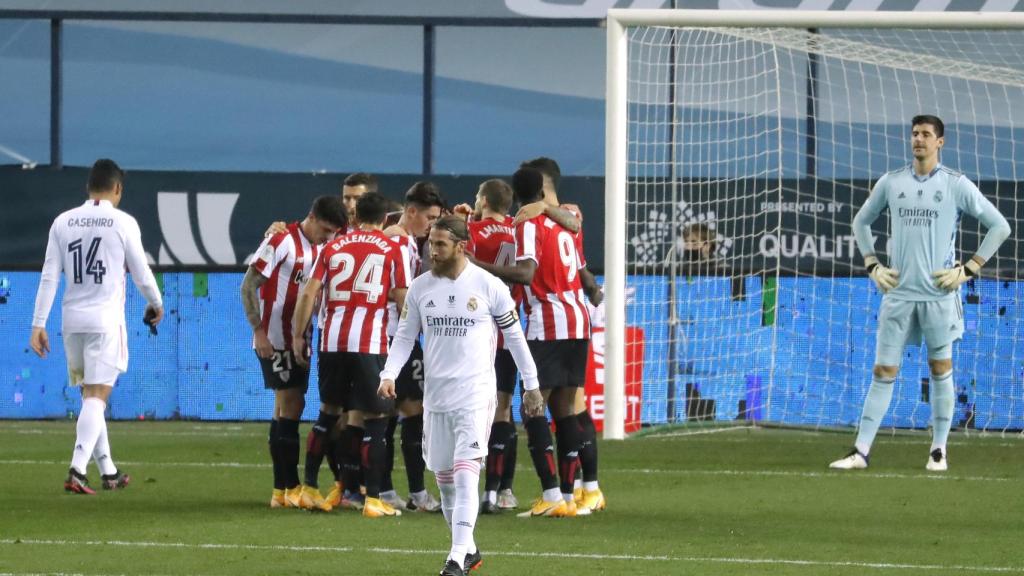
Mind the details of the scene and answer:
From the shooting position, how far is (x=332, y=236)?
979cm

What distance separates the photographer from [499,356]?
373 inches

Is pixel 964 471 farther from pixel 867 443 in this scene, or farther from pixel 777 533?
pixel 777 533

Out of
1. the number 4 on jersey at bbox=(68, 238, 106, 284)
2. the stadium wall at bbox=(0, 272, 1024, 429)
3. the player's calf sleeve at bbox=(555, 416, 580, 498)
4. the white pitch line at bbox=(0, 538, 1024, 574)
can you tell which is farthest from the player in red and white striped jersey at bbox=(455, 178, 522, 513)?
the stadium wall at bbox=(0, 272, 1024, 429)

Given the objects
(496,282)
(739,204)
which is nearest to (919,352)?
(739,204)

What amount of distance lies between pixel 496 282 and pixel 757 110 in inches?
377

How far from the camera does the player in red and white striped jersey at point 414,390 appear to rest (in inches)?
373

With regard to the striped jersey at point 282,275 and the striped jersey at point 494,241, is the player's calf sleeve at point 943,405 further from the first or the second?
the striped jersey at point 282,275

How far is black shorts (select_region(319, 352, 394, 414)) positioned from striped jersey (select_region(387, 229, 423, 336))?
0.87ft

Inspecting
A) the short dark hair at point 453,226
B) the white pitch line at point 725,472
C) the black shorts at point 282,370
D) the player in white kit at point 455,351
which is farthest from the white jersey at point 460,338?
the white pitch line at point 725,472

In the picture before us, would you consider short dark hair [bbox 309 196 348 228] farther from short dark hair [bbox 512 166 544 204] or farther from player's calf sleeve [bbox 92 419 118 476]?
player's calf sleeve [bbox 92 419 118 476]

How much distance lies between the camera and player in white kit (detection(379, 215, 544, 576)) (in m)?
7.36

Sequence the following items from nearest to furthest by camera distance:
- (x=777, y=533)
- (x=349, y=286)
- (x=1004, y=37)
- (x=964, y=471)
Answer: (x=777, y=533) → (x=349, y=286) → (x=964, y=471) → (x=1004, y=37)

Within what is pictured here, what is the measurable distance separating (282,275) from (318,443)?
95 centimetres

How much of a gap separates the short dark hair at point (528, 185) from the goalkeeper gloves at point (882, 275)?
311cm
